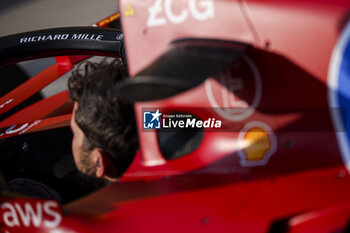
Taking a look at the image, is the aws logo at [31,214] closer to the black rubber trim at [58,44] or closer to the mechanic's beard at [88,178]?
the mechanic's beard at [88,178]

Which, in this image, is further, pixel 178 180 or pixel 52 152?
pixel 52 152

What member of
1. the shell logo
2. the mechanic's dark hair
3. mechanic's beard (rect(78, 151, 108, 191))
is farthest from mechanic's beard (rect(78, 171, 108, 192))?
the shell logo

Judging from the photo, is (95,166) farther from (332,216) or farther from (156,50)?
(332,216)

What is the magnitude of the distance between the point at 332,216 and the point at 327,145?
6.6 inches

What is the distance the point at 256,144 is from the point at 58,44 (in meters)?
1.18

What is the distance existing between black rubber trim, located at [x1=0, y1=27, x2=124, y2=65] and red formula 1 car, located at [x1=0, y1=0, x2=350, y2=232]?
2.67 feet

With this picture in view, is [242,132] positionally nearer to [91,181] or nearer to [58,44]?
[91,181]

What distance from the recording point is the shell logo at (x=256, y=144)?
0.79 metres

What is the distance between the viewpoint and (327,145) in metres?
0.78

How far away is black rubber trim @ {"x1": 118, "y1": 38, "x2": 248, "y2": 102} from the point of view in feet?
1.99

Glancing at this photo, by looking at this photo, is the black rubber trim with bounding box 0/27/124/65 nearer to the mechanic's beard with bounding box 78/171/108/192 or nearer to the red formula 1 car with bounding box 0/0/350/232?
the mechanic's beard with bounding box 78/171/108/192

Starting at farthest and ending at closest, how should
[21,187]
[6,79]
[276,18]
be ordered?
[6,79] < [21,187] < [276,18]

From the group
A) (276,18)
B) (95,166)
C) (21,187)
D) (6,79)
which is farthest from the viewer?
(6,79)

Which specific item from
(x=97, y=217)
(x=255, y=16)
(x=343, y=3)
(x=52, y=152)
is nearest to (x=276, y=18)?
(x=255, y=16)
